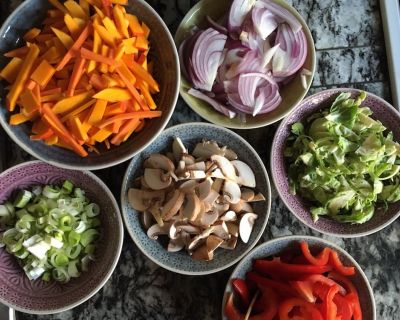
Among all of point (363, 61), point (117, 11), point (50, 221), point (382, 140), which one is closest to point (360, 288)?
point (382, 140)

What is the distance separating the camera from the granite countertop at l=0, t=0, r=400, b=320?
170cm

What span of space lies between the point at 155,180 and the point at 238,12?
1.78ft

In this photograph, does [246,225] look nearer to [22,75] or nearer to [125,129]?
[125,129]

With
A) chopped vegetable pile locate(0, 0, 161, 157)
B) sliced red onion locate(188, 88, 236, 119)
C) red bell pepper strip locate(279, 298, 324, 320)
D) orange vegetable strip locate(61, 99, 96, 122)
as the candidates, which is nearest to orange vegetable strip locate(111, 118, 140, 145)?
chopped vegetable pile locate(0, 0, 161, 157)

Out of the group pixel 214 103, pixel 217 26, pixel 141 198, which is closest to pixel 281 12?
pixel 217 26

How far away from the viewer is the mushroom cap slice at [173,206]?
156 centimetres

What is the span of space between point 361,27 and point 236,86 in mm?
511

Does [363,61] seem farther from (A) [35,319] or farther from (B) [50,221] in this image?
(A) [35,319]

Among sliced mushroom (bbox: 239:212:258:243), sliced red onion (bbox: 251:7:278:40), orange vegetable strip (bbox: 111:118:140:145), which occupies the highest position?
sliced red onion (bbox: 251:7:278:40)

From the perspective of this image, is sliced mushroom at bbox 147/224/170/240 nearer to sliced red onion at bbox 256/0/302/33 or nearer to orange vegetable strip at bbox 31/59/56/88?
orange vegetable strip at bbox 31/59/56/88

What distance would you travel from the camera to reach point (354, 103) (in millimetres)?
1652

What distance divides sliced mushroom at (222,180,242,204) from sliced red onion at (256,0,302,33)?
1.59 feet

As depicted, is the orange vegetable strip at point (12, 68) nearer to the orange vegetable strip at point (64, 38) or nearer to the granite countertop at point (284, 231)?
the orange vegetable strip at point (64, 38)

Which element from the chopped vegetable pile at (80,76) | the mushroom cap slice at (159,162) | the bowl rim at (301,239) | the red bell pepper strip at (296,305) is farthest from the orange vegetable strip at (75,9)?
the red bell pepper strip at (296,305)
